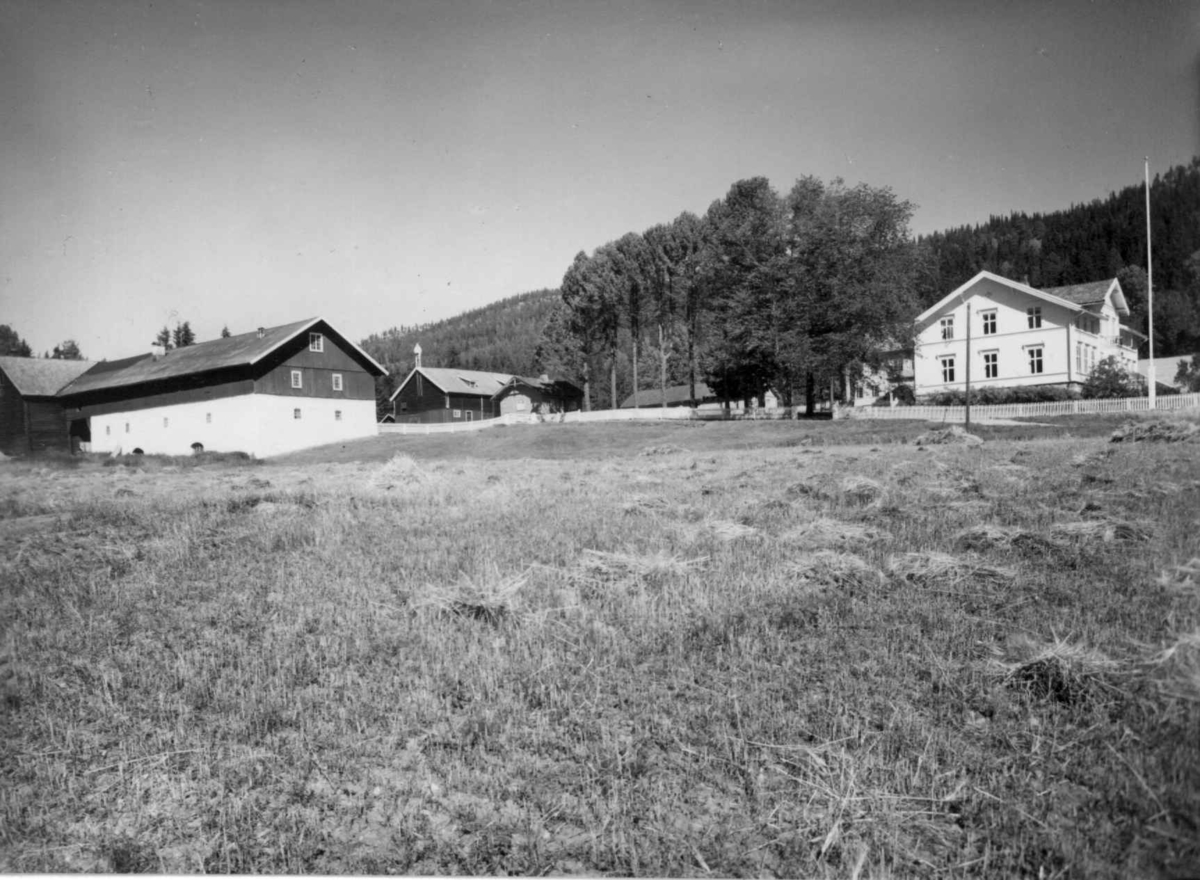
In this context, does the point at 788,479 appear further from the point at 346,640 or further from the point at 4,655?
the point at 4,655

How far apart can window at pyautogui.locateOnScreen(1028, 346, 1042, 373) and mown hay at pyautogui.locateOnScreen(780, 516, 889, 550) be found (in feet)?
115

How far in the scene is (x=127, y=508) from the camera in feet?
25.9

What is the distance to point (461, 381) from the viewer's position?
55.3 meters

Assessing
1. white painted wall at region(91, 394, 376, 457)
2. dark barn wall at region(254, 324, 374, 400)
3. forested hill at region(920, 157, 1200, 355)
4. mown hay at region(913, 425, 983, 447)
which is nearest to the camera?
forested hill at region(920, 157, 1200, 355)

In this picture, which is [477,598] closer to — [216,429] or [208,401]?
[216,429]

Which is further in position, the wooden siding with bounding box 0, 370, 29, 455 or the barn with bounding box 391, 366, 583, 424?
the barn with bounding box 391, 366, 583, 424

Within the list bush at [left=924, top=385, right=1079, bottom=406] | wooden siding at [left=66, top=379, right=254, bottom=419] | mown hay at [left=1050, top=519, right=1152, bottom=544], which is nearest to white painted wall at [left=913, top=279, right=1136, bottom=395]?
bush at [left=924, top=385, right=1079, bottom=406]

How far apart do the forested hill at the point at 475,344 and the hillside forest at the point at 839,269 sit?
2615 inches

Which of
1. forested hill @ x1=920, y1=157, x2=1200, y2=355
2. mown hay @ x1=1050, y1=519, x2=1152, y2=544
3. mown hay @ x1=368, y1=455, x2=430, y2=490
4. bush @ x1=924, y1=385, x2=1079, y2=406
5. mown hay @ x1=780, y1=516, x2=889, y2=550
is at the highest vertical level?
forested hill @ x1=920, y1=157, x2=1200, y2=355

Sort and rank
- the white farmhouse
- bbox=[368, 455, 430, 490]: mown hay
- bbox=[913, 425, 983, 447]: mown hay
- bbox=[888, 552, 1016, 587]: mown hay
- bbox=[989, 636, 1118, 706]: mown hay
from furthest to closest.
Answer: the white farmhouse, bbox=[913, 425, 983, 447]: mown hay, bbox=[368, 455, 430, 490]: mown hay, bbox=[888, 552, 1016, 587]: mown hay, bbox=[989, 636, 1118, 706]: mown hay

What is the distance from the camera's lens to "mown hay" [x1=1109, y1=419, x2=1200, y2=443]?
8234 millimetres

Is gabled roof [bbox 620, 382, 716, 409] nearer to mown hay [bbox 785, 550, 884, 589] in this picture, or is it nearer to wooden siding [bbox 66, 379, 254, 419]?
wooden siding [bbox 66, 379, 254, 419]

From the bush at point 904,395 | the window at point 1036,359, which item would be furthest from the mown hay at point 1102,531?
the window at point 1036,359

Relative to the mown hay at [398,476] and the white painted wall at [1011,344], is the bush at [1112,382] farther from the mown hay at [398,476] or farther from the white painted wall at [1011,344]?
the mown hay at [398,476]
